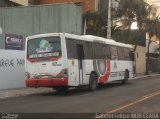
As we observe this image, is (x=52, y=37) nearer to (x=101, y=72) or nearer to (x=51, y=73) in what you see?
(x=51, y=73)

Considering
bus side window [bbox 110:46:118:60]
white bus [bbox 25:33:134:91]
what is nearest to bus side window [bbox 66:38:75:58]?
white bus [bbox 25:33:134:91]

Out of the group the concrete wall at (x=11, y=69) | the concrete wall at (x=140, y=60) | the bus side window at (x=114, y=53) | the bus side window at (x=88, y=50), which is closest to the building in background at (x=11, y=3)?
the concrete wall at (x=140, y=60)

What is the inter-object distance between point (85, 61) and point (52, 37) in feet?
9.01

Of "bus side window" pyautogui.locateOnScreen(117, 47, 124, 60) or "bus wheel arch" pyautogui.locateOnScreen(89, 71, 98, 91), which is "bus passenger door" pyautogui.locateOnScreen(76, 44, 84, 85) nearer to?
"bus wheel arch" pyautogui.locateOnScreen(89, 71, 98, 91)

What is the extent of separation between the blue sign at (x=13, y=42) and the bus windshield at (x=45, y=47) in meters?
3.71

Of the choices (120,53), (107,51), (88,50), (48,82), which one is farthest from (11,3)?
(48,82)

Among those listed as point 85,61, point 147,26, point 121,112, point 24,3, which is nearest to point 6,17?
point 24,3

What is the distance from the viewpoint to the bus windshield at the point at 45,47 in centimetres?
2278

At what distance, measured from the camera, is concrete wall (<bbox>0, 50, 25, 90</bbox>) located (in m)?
25.6

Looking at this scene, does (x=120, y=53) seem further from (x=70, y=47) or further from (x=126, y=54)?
(x=70, y=47)

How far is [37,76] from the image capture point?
22922 mm

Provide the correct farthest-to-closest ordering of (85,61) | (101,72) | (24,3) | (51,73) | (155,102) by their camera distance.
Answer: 1. (24,3)
2. (101,72)
3. (85,61)
4. (51,73)
5. (155,102)

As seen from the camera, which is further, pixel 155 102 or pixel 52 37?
pixel 52 37

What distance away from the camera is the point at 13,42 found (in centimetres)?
2716
